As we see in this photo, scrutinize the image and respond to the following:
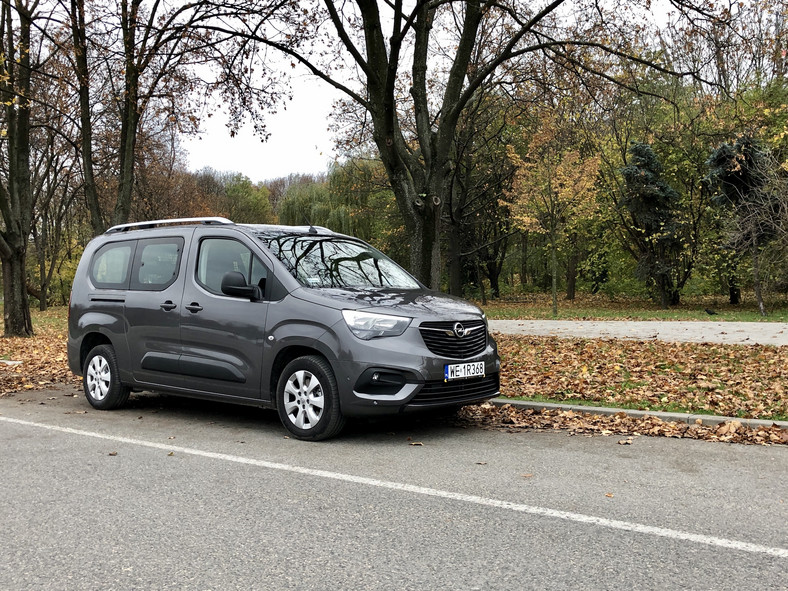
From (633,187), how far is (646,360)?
22.9 m

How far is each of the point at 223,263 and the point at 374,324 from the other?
6.55 feet

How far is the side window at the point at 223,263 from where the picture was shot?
6980mm

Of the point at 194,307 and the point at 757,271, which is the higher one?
the point at 757,271

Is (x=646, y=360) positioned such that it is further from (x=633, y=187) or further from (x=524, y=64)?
(x=633, y=187)

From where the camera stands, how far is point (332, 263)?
23.7 ft

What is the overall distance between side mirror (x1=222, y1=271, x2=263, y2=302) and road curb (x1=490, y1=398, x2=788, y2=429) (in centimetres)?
302

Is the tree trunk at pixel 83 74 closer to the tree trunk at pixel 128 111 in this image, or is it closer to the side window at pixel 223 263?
the tree trunk at pixel 128 111

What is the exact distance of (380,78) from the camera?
12.5 metres

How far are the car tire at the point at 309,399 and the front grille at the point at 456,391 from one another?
2.32ft

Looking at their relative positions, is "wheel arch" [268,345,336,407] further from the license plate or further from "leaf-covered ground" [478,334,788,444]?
"leaf-covered ground" [478,334,788,444]

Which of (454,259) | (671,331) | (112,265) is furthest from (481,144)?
(112,265)

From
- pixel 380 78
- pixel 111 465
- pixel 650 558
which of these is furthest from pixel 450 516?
pixel 380 78

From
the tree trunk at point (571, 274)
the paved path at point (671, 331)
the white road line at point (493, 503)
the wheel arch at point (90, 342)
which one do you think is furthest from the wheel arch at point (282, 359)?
the tree trunk at point (571, 274)

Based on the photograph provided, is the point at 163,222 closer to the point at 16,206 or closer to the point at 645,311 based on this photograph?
the point at 16,206
